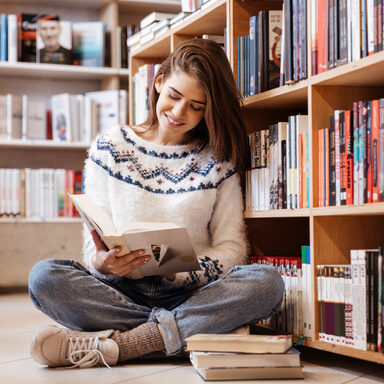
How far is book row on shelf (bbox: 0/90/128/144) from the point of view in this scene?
319 cm

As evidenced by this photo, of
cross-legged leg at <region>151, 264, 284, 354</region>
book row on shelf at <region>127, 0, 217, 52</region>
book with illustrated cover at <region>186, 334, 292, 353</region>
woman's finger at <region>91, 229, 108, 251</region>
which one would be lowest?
book with illustrated cover at <region>186, 334, 292, 353</region>

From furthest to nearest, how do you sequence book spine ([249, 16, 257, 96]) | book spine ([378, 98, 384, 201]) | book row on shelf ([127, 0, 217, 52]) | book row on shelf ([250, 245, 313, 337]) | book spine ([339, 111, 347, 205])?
book row on shelf ([127, 0, 217, 52]) < book spine ([249, 16, 257, 96]) < book row on shelf ([250, 245, 313, 337]) < book spine ([339, 111, 347, 205]) < book spine ([378, 98, 384, 201])

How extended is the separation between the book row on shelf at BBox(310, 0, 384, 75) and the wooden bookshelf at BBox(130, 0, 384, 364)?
24 mm

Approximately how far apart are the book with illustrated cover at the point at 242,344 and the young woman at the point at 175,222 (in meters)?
0.14

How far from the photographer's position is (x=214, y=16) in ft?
6.46

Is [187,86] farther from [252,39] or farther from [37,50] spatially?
[37,50]

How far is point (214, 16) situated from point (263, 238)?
27.6 inches

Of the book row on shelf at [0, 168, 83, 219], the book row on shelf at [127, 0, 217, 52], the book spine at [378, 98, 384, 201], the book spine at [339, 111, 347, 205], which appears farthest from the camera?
the book row on shelf at [0, 168, 83, 219]

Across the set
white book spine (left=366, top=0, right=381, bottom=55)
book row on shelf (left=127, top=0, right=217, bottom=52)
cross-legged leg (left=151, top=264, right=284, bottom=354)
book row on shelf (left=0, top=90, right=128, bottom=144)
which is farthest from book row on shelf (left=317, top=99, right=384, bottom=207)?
book row on shelf (left=0, top=90, right=128, bottom=144)

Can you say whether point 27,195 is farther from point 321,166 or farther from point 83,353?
point 321,166

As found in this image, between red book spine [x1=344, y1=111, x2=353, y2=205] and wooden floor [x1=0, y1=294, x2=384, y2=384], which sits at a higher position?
red book spine [x1=344, y1=111, x2=353, y2=205]

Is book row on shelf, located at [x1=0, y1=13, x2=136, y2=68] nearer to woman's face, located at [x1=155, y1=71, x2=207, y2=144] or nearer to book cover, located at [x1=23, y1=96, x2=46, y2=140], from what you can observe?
book cover, located at [x1=23, y1=96, x2=46, y2=140]

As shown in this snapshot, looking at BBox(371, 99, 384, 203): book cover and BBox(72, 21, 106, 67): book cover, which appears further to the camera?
BBox(72, 21, 106, 67): book cover

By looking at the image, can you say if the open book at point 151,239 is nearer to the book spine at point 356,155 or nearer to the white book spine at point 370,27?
the book spine at point 356,155
